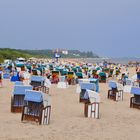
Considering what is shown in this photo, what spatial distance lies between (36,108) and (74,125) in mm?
1013

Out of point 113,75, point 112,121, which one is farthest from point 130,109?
point 113,75

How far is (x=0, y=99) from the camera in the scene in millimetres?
15453

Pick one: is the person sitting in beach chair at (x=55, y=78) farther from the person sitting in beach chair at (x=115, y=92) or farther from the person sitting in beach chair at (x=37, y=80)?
the person sitting in beach chair at (x=115, y=92)

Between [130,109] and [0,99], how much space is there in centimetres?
455

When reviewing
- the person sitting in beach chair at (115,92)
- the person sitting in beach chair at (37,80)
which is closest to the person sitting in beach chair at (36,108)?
the person sitting in beach chair at (115,92)

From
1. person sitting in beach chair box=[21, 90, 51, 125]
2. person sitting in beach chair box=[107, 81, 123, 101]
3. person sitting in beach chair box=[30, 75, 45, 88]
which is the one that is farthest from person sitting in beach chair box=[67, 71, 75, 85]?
person sitting in beach chair box=[21, 90, 51, 125]

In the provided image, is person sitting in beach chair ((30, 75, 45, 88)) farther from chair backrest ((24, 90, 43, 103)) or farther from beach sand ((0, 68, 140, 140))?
chair backrest ((24, 90, 43, 103))

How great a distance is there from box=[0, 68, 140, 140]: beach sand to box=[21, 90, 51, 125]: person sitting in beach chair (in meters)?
0.18

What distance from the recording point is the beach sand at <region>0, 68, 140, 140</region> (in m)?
8.93

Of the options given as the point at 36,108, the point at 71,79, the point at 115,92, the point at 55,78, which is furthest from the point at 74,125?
the point at 55,78

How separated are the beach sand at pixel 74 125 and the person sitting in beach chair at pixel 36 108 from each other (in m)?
0.18

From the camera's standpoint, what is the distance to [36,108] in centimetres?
1058

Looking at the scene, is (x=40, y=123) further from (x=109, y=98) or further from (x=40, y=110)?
(x=109, y=98)

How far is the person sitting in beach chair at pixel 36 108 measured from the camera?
10375mm
